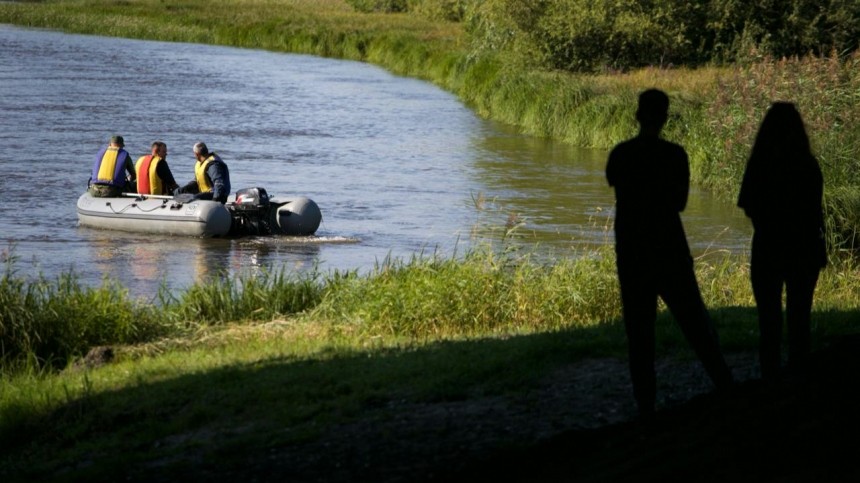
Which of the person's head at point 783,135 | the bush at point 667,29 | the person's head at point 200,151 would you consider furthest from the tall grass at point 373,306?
the bush at point 667,29

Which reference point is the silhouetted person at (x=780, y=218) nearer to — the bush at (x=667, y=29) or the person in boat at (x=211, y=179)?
the person in boat at (x=211, y=179)

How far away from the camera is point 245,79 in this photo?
47.7 metres

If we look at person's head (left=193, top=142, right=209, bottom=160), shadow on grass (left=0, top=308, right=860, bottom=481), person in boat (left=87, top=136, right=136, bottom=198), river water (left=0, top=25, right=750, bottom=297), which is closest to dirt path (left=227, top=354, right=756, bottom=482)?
shadow on grass (left=0, top=308, right=860, bottom=481)

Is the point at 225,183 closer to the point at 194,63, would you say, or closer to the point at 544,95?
the point at 544,95

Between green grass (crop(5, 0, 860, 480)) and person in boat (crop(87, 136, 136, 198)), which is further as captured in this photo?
person in boat (crop(87, 136, 136, 198))

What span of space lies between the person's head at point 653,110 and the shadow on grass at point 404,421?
1459mm

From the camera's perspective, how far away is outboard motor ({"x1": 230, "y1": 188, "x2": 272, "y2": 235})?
21.8m

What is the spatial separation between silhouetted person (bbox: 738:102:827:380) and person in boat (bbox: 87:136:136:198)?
49.4 feet

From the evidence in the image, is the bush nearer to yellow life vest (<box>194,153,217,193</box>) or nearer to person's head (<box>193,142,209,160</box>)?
yellow life vest (<box>194,153,217,193</box>)

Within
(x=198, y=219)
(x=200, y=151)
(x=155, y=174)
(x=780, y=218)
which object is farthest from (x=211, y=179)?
(x=780, y=218)

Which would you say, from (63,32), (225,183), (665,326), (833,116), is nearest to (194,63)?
(63,32)

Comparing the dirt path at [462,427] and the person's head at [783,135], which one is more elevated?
the person's head at [783,135]

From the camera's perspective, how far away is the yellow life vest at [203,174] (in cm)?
2102

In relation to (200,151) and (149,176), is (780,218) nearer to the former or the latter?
(200,151)
